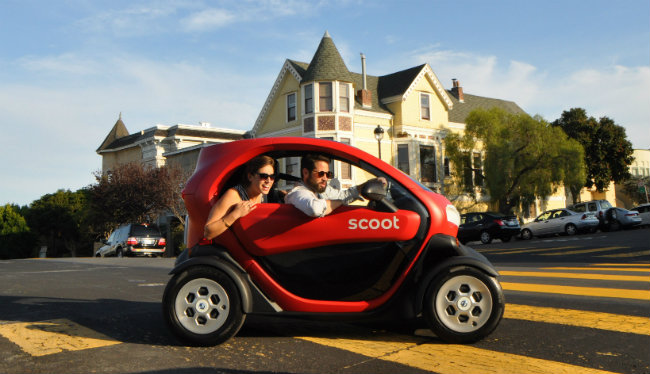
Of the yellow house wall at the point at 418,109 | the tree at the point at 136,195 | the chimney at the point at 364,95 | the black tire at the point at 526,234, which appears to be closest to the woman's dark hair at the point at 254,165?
the black tire at the point at 526,234

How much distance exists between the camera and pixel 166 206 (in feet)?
118

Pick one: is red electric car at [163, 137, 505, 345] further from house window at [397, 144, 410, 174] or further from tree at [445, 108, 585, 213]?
house window at [397, 144, 410, 174]

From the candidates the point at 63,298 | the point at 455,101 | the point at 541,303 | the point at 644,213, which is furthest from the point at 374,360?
the point at 455,101

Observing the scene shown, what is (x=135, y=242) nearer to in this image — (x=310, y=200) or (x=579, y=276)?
(x=579, y=276)

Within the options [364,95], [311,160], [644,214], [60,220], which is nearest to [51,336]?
[311,160]

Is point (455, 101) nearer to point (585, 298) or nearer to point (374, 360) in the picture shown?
point (585, 298)

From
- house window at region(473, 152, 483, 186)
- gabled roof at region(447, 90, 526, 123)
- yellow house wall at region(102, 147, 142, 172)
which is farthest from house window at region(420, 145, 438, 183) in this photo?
yellow house wall at region(102, 147, 142, 172)

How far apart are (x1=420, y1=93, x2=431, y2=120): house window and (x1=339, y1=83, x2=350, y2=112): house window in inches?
223

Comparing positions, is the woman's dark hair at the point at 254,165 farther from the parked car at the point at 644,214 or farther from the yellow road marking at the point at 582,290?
the parked car at the point at 644,214

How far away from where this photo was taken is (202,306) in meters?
4.14

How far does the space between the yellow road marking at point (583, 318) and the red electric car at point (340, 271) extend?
1.07 m

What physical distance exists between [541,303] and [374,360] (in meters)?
2.88

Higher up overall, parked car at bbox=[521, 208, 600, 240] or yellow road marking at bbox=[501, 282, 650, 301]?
parked car at bbox=[521, 208, 600, 240]

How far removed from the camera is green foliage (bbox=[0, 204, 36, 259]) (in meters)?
55.5
